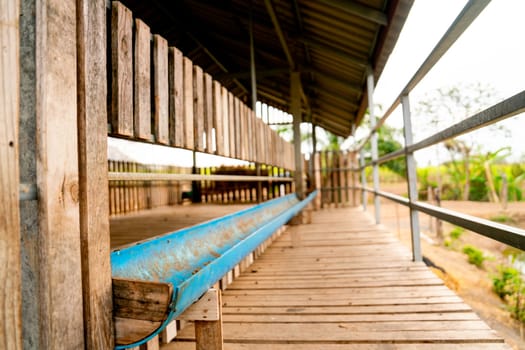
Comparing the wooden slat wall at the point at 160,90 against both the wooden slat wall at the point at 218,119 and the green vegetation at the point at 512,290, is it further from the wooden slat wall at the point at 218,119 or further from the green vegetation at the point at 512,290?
the green vegetation at the point at 512,290

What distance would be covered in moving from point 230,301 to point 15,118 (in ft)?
5.24

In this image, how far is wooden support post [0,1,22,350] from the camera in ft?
2.00

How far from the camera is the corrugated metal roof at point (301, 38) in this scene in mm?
3684

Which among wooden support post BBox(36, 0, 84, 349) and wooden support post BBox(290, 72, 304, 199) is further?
wooden support post BBox(290, 72, 304, 199)

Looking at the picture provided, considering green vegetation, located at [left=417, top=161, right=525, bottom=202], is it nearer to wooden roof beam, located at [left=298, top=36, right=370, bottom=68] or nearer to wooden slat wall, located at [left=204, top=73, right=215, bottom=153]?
wooden roof beam, located at [left=298, top=36, right=370, bottom=68]

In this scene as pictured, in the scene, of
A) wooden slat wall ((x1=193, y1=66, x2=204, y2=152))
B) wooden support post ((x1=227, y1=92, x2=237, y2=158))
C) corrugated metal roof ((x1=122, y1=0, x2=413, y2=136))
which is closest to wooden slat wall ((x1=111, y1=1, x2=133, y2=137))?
wooden slat wall ((x1=193, y1=66, x2=204, y2=152))

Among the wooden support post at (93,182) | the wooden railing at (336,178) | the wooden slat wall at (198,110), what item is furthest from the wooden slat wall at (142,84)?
the wooden railing at (336,178)

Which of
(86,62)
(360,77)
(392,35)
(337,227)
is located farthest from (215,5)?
(86,62)

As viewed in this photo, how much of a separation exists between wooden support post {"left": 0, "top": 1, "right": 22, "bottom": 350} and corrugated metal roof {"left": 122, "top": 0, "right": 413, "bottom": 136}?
9.65 feet

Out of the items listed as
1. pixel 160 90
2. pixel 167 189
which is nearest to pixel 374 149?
pixel 160 90

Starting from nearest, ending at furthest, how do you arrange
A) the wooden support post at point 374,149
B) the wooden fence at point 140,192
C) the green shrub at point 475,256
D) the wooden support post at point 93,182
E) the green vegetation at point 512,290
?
1. the wooden support post at point 93,182
2. the wooden support post at point 374,149
3. the wooden fence at point 140,192
4. the green vegetation at point 512,290
5. the green shrub at point 475,256

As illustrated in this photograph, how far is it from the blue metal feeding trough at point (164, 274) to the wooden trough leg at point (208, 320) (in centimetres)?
4

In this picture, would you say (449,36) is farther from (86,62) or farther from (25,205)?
(25,205)

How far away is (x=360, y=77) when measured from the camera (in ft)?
18.2
